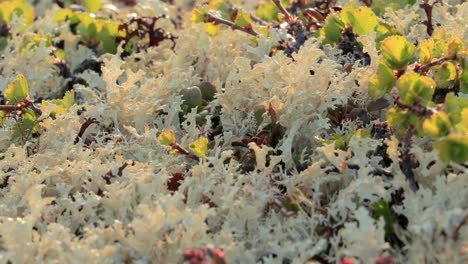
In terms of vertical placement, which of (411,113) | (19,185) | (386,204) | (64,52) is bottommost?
(64,52)

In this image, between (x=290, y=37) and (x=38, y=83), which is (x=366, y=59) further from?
(x=38, y=83)

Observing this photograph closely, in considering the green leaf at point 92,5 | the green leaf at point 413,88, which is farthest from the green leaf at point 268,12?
the green leaf at point 413,88

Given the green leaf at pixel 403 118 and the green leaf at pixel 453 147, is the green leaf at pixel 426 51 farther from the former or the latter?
the green leaf at pixel 453 147

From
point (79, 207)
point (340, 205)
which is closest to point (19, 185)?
point (79, 207)

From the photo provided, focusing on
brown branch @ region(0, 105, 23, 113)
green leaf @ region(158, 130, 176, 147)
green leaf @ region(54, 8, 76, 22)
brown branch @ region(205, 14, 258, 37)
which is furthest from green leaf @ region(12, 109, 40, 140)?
green leaf @ region(54, 8, 76, 22)

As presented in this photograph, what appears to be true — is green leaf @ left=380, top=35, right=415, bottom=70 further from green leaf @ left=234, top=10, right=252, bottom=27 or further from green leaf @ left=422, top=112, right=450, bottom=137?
green leaf @ left=234, top=10, right=252, bottom=27
